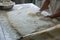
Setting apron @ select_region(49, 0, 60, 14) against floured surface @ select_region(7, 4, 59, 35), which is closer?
floured surface @ select_region(7, 4, 59, 35)

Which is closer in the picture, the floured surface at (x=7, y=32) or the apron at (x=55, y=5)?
the floured surface at (x=7, y=32)

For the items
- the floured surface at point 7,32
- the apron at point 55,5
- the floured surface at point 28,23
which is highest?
the apron at point 55,5

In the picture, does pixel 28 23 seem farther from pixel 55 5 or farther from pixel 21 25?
pixel 55 5

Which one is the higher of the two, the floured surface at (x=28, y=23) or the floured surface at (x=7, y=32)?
the floured surface at (x=28, y=23)

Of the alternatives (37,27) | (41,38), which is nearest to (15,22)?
(37,27)

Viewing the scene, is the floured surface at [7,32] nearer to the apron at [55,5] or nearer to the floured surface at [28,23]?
the floured surface at [28,23]

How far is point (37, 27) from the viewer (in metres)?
0.83

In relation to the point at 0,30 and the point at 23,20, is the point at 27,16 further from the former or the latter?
the point at 0,30

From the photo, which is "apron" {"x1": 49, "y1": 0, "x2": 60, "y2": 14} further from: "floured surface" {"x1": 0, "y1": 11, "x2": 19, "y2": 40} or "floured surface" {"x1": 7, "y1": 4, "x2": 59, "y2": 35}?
→ "floured surface" {"x1": 0, "y1": 11, "x2": 19, "y2": 40}

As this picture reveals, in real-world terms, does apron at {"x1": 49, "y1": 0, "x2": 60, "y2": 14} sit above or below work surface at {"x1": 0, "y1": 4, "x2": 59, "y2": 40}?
above

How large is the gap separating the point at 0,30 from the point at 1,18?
248mm


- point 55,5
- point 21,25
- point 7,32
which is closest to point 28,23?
point 21,25

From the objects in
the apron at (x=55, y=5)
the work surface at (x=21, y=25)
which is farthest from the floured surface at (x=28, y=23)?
the apron at (x=55, y=5)

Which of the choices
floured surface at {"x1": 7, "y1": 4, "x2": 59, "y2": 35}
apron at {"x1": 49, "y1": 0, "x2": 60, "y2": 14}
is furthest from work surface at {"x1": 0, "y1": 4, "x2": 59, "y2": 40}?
apron at {"x1": 49, "y1": 0, "x2": 60, "y2": 14}
